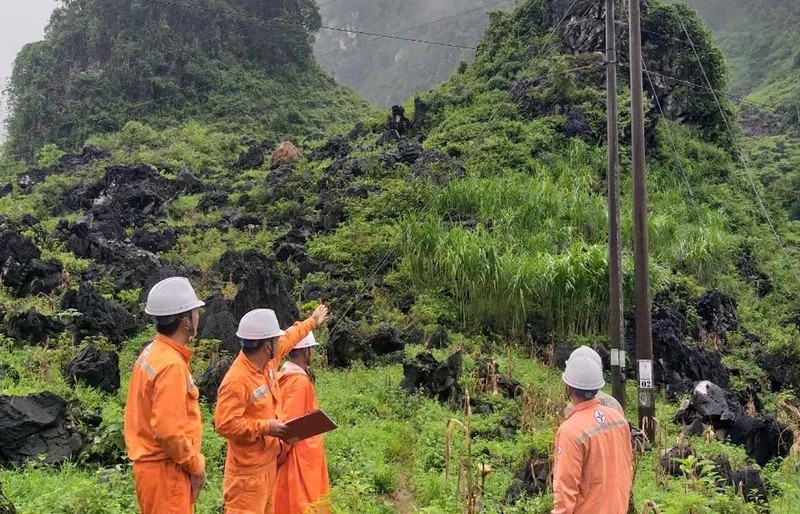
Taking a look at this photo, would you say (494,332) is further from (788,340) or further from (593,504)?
(593,504)

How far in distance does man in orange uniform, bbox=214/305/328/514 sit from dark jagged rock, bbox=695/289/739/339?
11646mm

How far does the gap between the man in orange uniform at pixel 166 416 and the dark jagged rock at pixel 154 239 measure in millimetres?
13877

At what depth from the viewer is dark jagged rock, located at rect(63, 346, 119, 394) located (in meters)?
7.70

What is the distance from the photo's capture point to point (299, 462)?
14.0 feet

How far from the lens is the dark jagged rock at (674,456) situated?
6453 mm

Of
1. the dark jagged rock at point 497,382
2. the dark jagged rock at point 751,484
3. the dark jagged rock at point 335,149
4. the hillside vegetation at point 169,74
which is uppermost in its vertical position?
the hillside vegetation at point 169,74

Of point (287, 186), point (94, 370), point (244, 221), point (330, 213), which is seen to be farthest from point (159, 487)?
point (287, 186)

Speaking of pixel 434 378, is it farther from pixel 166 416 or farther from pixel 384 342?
Result: pixel 166 416

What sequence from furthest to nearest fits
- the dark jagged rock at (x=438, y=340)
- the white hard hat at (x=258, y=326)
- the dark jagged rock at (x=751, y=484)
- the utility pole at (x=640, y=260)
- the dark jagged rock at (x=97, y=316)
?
the dark jagged rock at (x=438, y=340)
the dark jagged rock at (x=97, y=316)
the utility pole at (x=640, y=260)
the dark jagged rock at (x=751, y=484)
the white hard hat at (x=258, y=326)

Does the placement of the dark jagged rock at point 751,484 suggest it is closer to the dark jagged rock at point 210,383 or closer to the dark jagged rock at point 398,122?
the dark jagged rock at point 210,383

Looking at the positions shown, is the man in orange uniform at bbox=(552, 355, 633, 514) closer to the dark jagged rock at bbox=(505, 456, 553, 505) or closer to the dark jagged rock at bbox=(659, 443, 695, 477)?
the dark jagged rock at bbox=(505, 456, 553, 505)

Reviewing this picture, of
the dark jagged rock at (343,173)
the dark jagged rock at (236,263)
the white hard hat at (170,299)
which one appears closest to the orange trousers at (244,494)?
the white hard hat at (170,299)

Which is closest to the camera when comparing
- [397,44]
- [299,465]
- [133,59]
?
[299,465]

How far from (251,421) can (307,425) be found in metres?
0.32
